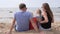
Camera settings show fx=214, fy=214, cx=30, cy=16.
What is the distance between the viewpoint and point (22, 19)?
478 cm

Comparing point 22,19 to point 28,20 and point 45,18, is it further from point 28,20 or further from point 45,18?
point 45,18

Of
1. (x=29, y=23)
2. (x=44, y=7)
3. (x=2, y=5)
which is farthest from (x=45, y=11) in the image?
(x=2, y=5)

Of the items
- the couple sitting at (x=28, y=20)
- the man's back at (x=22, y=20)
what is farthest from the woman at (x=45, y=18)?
the man's back at (x=22, y=20)

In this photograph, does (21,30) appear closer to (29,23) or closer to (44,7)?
(29,23)

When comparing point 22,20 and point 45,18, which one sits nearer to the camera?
point 22,20

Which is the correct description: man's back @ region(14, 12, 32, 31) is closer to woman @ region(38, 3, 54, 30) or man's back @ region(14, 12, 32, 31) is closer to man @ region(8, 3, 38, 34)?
man @ region(8, 3, 38, 34)

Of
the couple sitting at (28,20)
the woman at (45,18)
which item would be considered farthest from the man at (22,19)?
the woman at (45,18)

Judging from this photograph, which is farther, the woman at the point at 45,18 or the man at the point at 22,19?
the woman at the point at 45,18

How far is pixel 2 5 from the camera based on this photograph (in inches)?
1496

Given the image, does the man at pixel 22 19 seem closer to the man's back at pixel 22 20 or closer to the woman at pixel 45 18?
the man's back at pixel 22 20

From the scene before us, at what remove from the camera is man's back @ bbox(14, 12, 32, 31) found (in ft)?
15.4

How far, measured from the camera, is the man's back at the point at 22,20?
4.69m

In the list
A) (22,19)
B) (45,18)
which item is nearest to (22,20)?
(22,19)

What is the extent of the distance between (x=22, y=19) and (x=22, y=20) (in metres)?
0.03
